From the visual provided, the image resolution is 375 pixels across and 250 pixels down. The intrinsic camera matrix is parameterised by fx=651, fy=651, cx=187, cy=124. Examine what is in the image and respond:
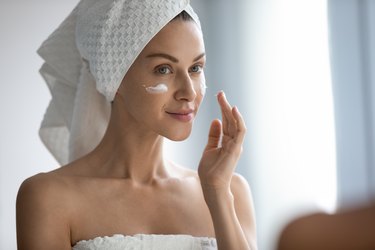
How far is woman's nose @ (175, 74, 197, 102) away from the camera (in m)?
1.70

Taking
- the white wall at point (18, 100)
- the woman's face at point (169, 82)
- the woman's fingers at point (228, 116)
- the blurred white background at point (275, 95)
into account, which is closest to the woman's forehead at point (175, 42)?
the woman's face at point (169, 82)

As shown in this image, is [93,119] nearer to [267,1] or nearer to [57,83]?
[57,83]

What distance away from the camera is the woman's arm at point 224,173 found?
1670 mm

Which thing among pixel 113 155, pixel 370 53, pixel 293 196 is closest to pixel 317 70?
pixel 370 53

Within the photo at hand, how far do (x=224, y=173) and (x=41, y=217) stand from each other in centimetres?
48

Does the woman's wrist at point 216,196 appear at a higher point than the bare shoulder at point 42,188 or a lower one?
lower

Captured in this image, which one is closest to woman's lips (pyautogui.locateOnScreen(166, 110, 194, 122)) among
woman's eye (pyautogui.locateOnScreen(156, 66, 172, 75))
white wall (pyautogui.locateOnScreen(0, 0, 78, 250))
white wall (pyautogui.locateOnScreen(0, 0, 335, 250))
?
woman's eye (pyautogui.locateOnScreen(156, 66, 172, 75))

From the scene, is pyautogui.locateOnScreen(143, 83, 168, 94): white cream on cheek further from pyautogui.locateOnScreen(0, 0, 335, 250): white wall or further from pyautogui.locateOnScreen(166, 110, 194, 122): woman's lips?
pyautogui.locateOnScreen(0, 0, 335, 250): white wall

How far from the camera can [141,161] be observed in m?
1.85

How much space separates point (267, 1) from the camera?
3807 millimetres

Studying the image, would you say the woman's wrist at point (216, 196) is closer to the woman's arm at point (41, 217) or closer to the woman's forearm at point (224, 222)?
the woman's forearm at point (224, 222)

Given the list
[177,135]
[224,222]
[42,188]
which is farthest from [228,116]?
[42,188]

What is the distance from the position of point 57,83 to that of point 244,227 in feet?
2.38

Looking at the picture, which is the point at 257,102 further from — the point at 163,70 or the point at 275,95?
the point at 163,70
